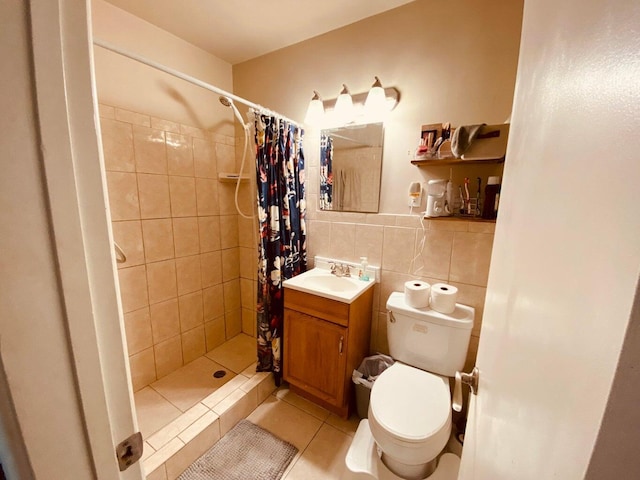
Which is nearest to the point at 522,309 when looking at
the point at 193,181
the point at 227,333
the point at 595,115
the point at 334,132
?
the point at 595,115

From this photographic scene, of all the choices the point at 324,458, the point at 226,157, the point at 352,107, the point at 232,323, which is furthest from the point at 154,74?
the point at 324,458

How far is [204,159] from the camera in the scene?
1.98 m

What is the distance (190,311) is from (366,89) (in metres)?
2.11

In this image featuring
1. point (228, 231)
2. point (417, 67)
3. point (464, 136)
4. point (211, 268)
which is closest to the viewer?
point (464, 136)

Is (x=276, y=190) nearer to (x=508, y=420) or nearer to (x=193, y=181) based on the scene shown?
(x=193, y=181)

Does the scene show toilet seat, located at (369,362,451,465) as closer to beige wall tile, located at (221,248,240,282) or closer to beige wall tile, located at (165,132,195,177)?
beige wall tile, located at (221,248,240,282)

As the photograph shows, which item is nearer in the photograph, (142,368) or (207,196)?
(142,368)

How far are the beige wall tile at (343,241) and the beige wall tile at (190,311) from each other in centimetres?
119

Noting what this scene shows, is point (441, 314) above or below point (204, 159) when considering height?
below

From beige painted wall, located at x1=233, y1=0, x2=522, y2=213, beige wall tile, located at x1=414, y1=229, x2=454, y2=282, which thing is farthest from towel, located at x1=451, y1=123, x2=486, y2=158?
beige wall tile, located at x1=414, y1=229, x2=454, y2=282

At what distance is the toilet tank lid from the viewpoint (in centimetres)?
129

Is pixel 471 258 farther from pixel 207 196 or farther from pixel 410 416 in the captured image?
pixel 207 196

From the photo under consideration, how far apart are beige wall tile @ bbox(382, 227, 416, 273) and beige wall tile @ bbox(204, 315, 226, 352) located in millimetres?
1557

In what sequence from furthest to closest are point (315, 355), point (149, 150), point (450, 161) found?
point (149, 150) < point (315, 355) < point (450, 161)
